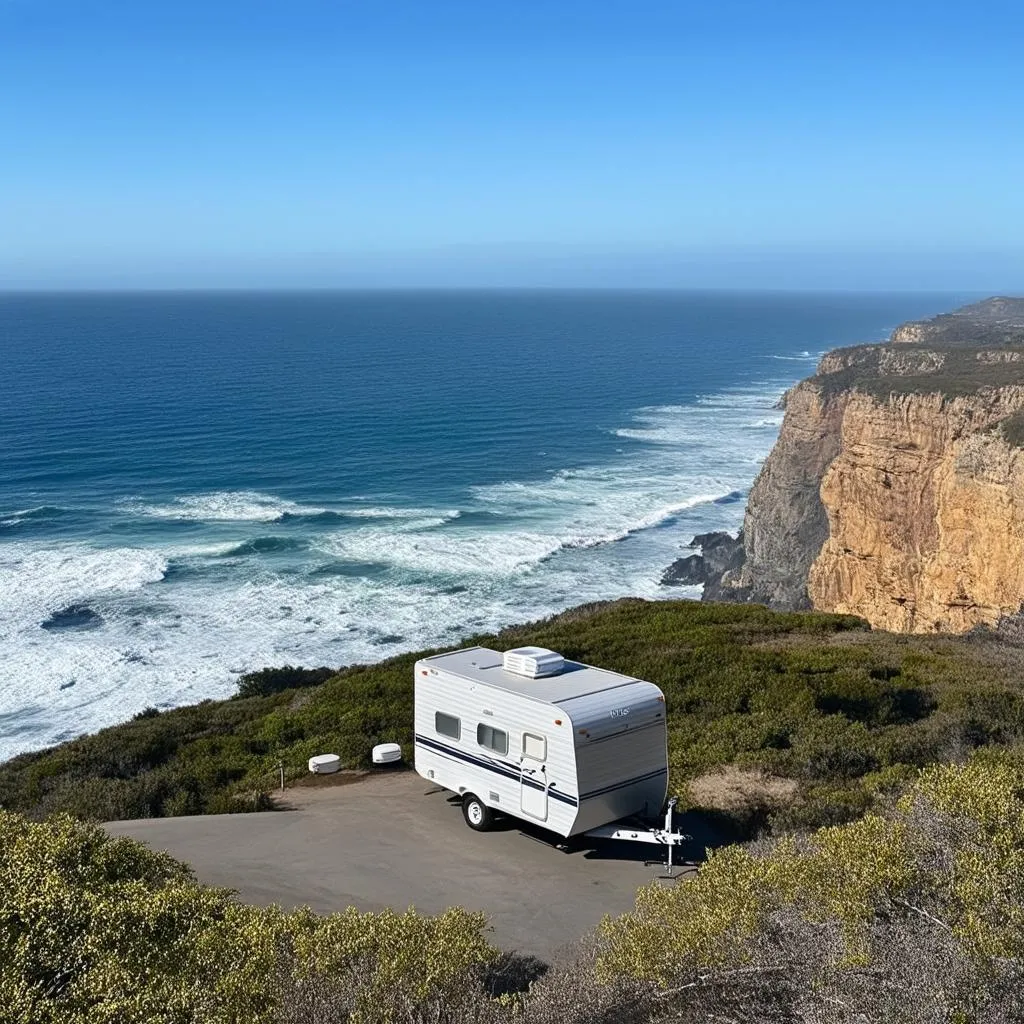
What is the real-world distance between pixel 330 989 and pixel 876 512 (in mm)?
37070

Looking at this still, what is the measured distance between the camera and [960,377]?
44125 millimetres

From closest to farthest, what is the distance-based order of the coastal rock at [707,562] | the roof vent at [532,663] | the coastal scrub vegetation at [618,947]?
the coastal scrub vegetation at [618,947] < the roof vent at [532,663] < the coastal rock at [707,562]

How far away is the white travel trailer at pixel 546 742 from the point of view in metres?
12.5

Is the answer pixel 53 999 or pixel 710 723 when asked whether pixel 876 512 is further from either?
pixel 53 999

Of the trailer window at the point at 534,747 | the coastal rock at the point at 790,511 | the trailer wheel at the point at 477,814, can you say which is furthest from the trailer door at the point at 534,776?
the coastal rock at the point at 790,511

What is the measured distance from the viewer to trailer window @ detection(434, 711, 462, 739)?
13938 millimetres

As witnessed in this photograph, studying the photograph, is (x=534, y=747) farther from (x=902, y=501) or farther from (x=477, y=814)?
(x=902, y=501)

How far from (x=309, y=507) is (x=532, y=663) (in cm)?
4845

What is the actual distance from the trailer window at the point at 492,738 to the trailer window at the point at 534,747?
346mm

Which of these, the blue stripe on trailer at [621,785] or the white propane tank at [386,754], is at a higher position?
the blue stripe on trailer at [621,785]

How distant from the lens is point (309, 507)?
199ft

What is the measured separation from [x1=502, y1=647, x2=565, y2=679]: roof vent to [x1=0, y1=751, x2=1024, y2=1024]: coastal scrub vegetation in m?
5.11

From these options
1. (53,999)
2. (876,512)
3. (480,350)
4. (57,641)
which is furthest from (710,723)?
(480,350)

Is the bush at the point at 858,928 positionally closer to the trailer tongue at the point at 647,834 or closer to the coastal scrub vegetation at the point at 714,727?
the trailer tongue at the point at 647,834
